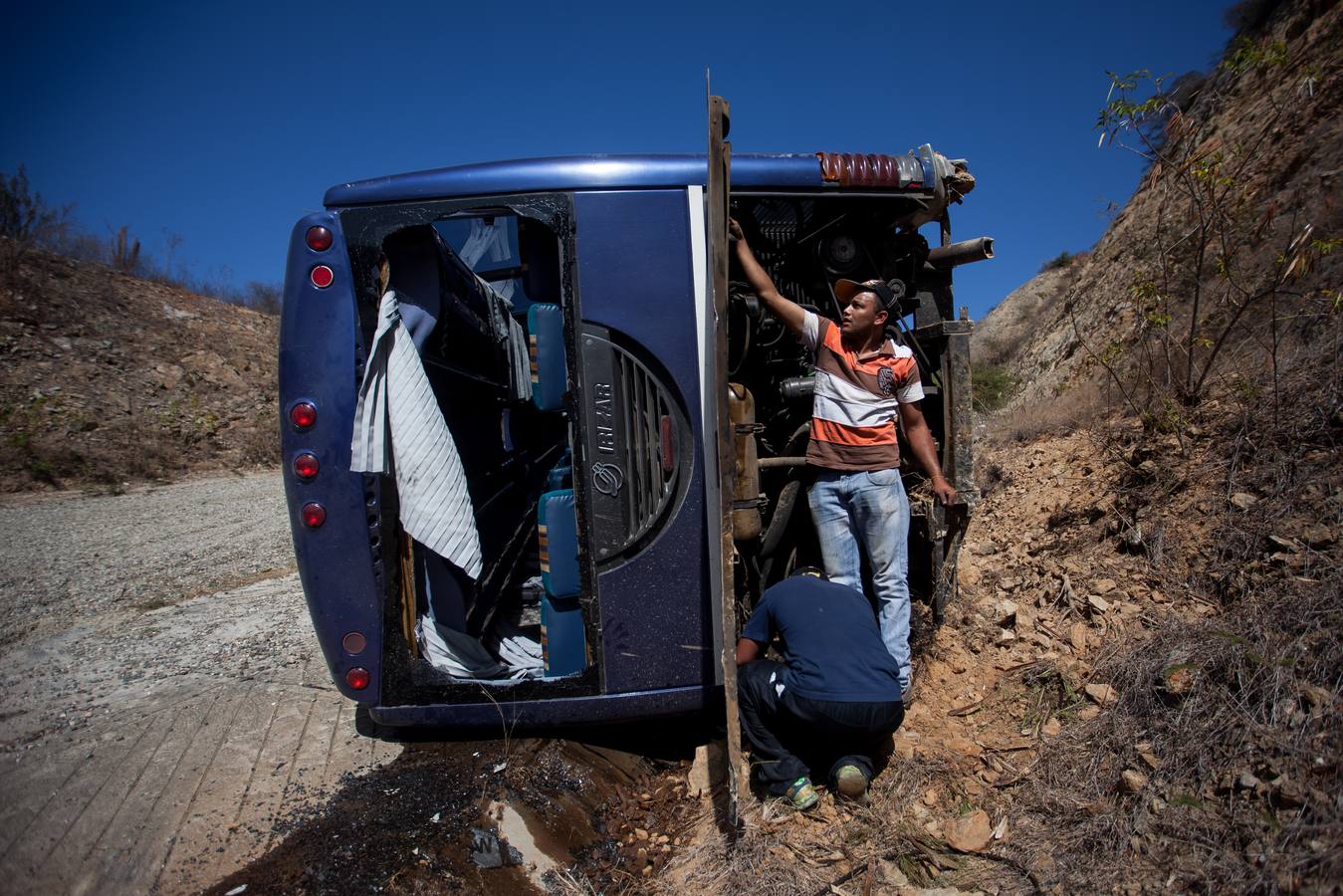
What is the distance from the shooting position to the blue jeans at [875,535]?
2.98m

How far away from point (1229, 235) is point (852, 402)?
561cm

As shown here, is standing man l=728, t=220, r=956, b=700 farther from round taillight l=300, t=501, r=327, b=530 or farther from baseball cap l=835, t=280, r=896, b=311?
round taillight l=300, t=501, r=327, b=530

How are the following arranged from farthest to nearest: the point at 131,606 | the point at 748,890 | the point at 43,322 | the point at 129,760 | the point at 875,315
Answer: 1. the point at 43,322
2. the point at 131,606
3. the point at 875,315
4. the point at 129,760
5. the point at 748,890

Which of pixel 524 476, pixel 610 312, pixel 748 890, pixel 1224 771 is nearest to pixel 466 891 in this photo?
pixel 748 890

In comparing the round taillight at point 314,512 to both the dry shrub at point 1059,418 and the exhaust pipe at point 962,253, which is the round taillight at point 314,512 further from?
the dry shrub at point 1059,418

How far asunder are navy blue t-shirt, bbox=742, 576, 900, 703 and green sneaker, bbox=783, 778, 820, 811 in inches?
13.7

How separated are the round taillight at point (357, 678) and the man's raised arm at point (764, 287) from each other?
227cm

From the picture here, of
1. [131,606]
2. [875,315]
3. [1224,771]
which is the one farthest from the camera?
[131,606]

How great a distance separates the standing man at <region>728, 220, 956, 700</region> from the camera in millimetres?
2986

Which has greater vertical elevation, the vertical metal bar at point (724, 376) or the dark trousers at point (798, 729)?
the vertical metal bar at point (724, 376)

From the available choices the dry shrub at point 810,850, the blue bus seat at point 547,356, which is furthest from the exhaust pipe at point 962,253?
the dry shrub at point 810,850

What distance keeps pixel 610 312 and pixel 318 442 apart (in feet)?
4.09

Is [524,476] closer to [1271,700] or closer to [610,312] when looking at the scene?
[610,312]

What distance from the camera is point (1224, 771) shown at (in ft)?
6.62
